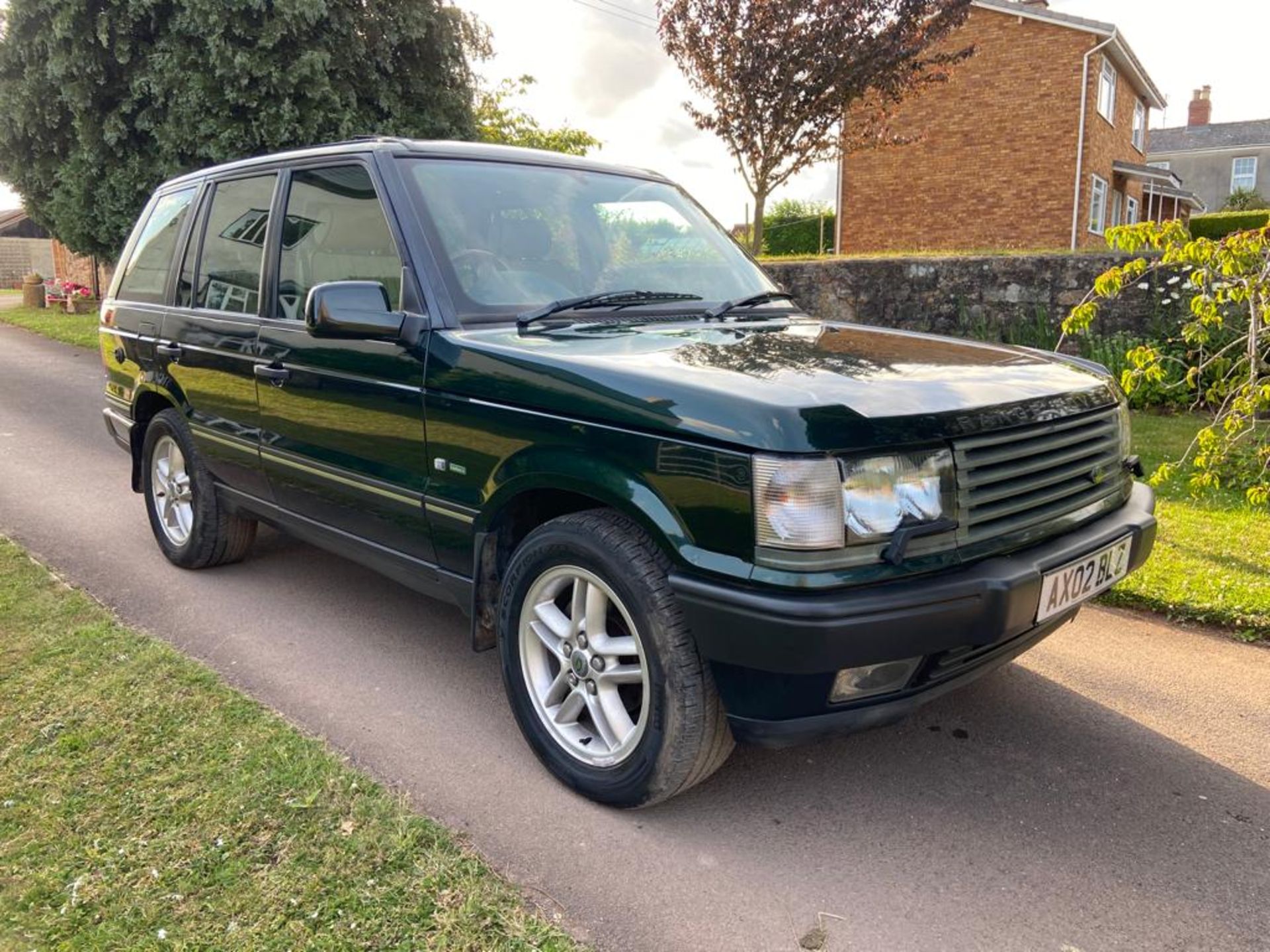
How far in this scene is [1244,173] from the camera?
140 ft

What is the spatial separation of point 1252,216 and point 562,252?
22.8m

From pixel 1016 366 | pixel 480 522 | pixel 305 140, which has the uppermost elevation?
pixel 305 140

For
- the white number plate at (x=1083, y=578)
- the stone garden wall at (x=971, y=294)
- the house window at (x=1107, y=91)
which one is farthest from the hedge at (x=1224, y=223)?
the white number plate at (x=1083, y=578)

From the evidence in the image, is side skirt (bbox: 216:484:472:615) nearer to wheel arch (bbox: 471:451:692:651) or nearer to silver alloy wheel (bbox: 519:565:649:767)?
wheel arch (bbox: 471:451:692:651)

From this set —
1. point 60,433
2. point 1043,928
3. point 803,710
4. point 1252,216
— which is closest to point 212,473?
point 803,710

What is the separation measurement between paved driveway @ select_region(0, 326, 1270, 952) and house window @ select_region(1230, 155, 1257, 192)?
48.1 meters

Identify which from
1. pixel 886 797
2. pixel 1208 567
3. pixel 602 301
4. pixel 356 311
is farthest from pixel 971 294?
pixel 356 311

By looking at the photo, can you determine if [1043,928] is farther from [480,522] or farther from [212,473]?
[212,473]

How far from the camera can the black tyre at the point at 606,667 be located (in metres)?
2.49

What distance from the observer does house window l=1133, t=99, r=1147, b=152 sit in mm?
26734

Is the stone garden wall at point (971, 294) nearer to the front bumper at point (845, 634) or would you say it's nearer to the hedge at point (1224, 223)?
the front bumper at point (845, 634)

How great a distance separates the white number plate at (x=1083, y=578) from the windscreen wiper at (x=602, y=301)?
5.48ft

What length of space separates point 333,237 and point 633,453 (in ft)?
6.12

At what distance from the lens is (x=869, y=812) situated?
2783mm
